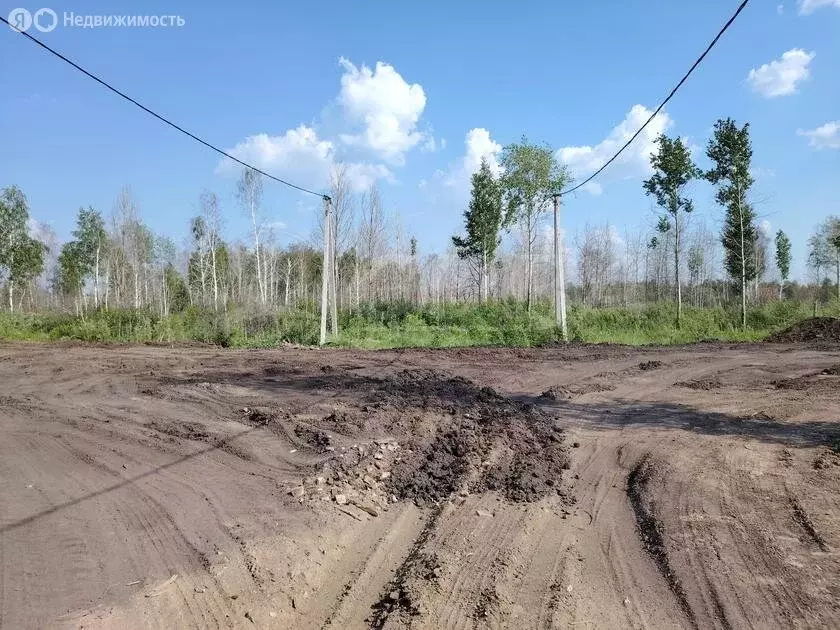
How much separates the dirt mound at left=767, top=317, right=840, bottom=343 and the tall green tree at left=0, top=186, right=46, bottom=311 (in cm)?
3775

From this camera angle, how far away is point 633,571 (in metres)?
4.09

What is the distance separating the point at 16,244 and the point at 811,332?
130 feet

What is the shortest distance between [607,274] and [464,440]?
3689 cm

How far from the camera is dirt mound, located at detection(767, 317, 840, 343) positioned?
20.2 meters

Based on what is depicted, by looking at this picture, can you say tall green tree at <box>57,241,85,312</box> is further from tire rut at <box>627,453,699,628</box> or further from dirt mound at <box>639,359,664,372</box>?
tire rut at <box>627,453,699,628</box>

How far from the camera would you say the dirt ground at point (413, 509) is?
11.8ft

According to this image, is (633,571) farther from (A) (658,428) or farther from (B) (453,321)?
(B) (453,321)

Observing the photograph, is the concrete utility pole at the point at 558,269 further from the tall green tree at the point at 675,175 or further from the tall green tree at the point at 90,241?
the tall green tree at the point at 90,241

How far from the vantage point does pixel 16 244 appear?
2958cm

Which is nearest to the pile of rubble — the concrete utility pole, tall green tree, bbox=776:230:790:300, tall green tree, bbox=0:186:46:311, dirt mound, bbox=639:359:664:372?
dirt mound, bbox=639:359:664:372

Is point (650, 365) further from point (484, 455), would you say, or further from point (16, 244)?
point (16, 244)

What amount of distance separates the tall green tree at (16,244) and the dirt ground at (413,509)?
24.6 meters

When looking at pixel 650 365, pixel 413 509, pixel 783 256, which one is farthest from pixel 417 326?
pixel 783 256

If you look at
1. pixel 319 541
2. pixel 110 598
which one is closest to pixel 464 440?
pixel 319 541
